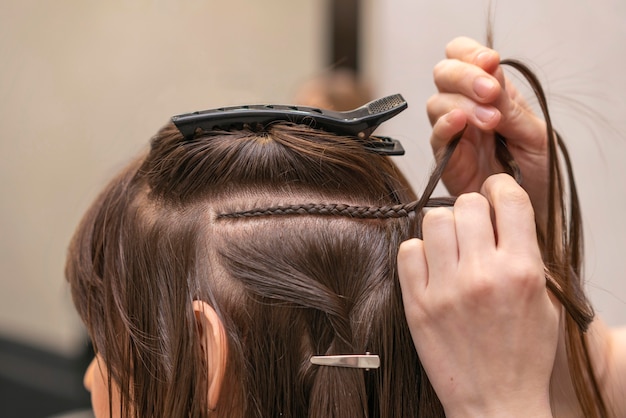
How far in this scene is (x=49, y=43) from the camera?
2.34 m

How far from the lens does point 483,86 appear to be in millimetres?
723

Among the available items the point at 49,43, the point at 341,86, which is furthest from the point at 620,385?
the point at 49,43

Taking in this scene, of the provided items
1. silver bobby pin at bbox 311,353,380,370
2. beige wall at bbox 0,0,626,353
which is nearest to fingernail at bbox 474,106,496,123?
silver bobby pin at bbox 311,353,380,370

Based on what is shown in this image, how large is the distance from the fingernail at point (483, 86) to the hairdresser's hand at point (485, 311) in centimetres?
17

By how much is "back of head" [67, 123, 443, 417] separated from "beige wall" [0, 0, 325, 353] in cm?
150

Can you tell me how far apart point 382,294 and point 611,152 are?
0.76 m

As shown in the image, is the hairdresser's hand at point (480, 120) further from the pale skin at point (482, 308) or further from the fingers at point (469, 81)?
the pale skin at point (482, 308)

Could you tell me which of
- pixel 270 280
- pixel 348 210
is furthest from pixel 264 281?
pixel 348 210

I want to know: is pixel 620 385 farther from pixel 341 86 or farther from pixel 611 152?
pixel 341 86

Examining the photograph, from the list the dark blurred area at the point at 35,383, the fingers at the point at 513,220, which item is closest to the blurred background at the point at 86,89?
the dark blurred area at the point at 35,383

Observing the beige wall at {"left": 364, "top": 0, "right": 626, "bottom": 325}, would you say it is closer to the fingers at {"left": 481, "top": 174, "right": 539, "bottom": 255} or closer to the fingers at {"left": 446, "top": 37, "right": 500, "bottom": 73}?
the fingers at {"left": 446, "top": 37, "right": 500, "bottom": 73}

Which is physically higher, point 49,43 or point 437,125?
point 49,43

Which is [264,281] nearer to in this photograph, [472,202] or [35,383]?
[472,202]

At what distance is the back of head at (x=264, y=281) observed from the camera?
0.66 metres
